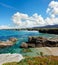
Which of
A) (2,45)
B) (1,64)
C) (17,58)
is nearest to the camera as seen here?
(1,64)

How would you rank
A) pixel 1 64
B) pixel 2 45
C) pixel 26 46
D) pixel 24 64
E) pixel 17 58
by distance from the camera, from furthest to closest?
pixel 2 45 → pixel 26 46 → pixel 17 58 → pixel 1 64 → pixel 24 64

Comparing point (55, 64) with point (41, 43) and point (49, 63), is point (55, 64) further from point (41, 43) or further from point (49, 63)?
point (41, 43)

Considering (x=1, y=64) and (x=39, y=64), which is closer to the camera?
(x=39, y=64)

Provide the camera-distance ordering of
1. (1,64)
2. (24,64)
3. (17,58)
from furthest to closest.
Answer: (17,58), (1,64), (24,64)

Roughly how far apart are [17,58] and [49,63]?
7.69 metres

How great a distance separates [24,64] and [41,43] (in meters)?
38.7

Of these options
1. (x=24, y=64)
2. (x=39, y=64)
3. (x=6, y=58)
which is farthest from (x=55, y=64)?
(x=6, y=58)

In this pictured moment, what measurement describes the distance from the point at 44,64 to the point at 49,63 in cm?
107

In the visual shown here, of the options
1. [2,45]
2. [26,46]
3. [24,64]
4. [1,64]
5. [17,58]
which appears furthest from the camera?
[2,45]

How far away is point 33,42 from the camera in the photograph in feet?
217

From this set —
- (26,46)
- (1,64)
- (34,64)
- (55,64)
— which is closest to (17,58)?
(1,64)

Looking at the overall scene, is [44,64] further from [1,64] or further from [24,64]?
[1,64]

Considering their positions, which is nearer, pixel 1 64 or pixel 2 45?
pixel 1 64

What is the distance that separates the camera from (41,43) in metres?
62.6
